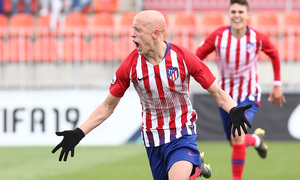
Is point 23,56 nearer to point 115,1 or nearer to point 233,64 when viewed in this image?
point 115,1

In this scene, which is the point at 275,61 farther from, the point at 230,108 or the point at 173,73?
the point at 173,73

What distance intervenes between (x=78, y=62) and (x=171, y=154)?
977 centimetres

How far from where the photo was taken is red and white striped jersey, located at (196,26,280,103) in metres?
7.62

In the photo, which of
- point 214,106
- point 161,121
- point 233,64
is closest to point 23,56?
point 214,106

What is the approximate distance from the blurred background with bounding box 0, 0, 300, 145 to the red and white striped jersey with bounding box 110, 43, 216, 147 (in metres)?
8.36

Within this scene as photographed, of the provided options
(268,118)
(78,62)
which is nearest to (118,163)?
(268,118)

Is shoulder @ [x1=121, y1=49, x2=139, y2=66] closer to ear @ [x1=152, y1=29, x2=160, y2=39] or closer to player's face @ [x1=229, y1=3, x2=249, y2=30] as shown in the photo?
ear @ [x1=152, y1=29, x2=160, y2=39]

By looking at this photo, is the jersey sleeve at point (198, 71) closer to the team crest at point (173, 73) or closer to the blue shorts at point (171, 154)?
the team crest at point (173, 73)

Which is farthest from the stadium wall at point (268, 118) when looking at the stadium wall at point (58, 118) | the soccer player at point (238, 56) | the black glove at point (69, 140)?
the black glove at point (69, 140)

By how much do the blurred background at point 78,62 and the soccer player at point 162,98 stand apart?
8365mm

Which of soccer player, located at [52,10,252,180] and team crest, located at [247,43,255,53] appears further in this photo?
team crest, located at [247,43,255,53]

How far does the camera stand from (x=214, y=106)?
13.8m

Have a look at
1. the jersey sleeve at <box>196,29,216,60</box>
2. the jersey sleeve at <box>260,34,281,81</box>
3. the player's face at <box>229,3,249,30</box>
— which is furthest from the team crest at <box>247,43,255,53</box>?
the jersey sleeve at <box>196,29,216,60</box>

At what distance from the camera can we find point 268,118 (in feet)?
45.1
